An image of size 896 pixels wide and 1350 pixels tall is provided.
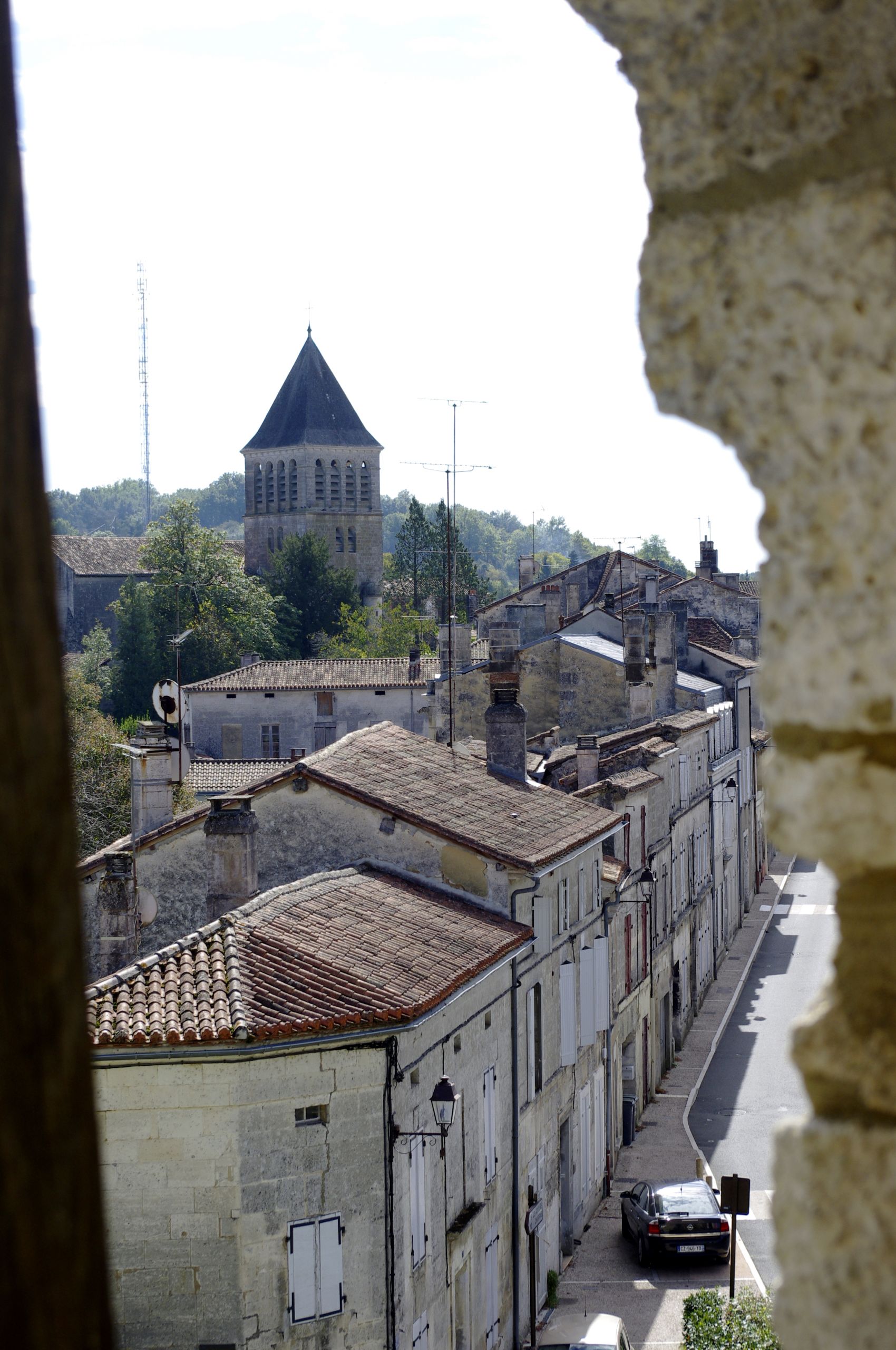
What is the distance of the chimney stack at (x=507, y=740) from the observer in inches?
892

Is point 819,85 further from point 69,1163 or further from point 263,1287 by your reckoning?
point 263,1287

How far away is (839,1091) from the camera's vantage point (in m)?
1.81

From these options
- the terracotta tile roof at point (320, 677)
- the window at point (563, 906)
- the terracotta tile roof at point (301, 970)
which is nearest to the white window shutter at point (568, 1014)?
the window at point (563, 906)

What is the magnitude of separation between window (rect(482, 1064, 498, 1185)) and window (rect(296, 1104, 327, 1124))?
392cm

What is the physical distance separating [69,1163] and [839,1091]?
92 cm

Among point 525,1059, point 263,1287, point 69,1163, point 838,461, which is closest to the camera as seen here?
point 69,1163

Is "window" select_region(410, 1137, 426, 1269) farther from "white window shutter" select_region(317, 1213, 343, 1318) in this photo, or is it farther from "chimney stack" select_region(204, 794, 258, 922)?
"chimney stack" select_region(204, 794, 258, 922)

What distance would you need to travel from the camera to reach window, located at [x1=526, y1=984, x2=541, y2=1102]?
1858 cm

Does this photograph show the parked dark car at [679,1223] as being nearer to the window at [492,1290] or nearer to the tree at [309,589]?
the window at [492,1290]

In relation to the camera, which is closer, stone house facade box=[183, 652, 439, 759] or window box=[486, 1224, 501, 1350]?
window box=[486, 1224, 501, 1350]

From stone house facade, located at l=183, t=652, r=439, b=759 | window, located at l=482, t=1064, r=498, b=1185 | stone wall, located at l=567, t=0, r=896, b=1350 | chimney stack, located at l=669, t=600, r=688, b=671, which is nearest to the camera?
stone wall, located at l=567, t=0, r=896, b=1350

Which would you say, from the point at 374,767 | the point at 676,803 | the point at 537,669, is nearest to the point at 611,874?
the point at 374,767

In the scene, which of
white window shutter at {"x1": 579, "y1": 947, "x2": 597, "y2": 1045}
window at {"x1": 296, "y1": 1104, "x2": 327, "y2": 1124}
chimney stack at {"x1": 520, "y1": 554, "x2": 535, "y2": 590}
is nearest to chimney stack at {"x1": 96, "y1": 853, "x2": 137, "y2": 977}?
window at {"x1": 296, "y1": 1104, "x2": 327, "y2": 1124}

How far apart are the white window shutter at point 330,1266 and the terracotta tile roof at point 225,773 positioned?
87.4ft
